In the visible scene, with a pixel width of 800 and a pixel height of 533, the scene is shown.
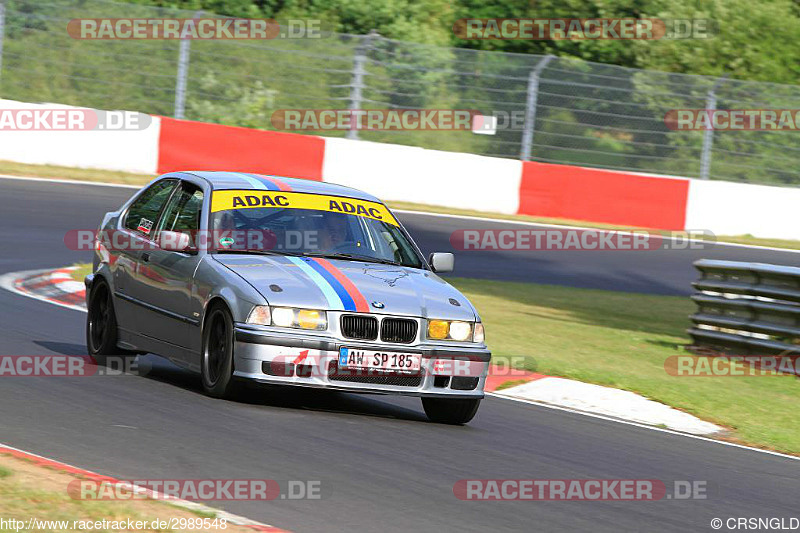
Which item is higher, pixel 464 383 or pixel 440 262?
pixel 440 262

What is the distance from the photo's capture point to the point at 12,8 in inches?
942

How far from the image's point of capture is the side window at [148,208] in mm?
9930

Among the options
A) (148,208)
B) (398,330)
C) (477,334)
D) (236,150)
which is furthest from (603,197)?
(398,330)

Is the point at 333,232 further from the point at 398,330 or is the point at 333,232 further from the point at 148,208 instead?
the point at 148,208

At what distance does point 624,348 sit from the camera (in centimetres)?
1407

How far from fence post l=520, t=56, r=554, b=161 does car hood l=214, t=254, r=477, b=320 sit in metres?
16.3

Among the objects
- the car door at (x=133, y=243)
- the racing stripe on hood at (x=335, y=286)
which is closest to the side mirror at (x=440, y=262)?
the racing stripe on hood at (x=335, y=286)

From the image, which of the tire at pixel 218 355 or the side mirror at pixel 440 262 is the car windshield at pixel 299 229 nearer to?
the side mirror at pixel 440 262

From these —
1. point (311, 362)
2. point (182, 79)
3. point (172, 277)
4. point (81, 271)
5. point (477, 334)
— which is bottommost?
point (81, 271)

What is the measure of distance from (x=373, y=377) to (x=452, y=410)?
2.93 feet

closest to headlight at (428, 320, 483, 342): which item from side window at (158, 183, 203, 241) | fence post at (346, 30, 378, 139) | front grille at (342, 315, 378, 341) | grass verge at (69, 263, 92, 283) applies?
front grille at (342, 315, 378, 341)

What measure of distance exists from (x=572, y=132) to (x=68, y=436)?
1871 centimetres

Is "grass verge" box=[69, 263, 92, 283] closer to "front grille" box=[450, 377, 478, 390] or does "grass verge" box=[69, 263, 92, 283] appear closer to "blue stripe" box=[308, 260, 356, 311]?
"blue stripe" box=[308, 260, 356, 311]

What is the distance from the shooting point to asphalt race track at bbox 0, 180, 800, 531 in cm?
643
